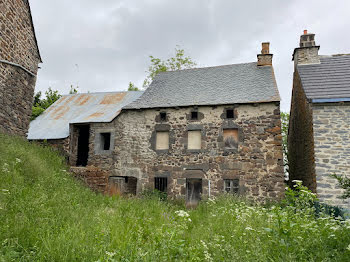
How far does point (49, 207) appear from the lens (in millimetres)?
5250

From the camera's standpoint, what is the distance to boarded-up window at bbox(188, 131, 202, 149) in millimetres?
11883

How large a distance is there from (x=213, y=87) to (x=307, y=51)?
14.5ft

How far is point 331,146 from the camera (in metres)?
9.56

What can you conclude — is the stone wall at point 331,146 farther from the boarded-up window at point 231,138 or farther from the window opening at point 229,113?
the window opening at point 229,113

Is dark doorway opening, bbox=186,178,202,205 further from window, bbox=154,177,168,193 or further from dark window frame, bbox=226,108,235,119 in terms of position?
dark window frame, bbox=226,108,235,119

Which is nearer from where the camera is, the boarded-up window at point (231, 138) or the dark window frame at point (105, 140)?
the boarded-up window at point (231, 138)

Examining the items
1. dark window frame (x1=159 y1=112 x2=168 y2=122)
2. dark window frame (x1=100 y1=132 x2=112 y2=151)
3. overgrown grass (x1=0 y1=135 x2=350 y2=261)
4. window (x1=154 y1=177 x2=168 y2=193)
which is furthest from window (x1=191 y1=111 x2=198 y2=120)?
overgrown grass (x1=0 y1=135 x2=350 y2=261)

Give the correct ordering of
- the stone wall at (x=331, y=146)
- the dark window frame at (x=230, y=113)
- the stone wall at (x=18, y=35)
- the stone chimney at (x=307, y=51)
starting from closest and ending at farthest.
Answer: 1. the stone wall at (x=331, y=146)
2. the stone wall at (x=18, y=35)
3. the dark window frame at (x=230, y=113)
4. the stone chimney at (x=307, y=51)

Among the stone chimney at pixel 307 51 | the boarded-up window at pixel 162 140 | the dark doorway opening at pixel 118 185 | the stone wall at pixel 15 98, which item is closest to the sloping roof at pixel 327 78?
the stone chimney at pixel 307 51

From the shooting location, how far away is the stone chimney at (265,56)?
13828 mm

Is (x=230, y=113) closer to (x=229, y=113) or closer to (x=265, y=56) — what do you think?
(x=229, y=113)

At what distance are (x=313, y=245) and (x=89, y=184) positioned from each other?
9.78 metres

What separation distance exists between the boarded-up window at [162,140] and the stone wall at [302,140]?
5755 millimetres

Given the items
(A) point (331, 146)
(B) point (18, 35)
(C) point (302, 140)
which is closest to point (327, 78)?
(C) point (302, 140)
